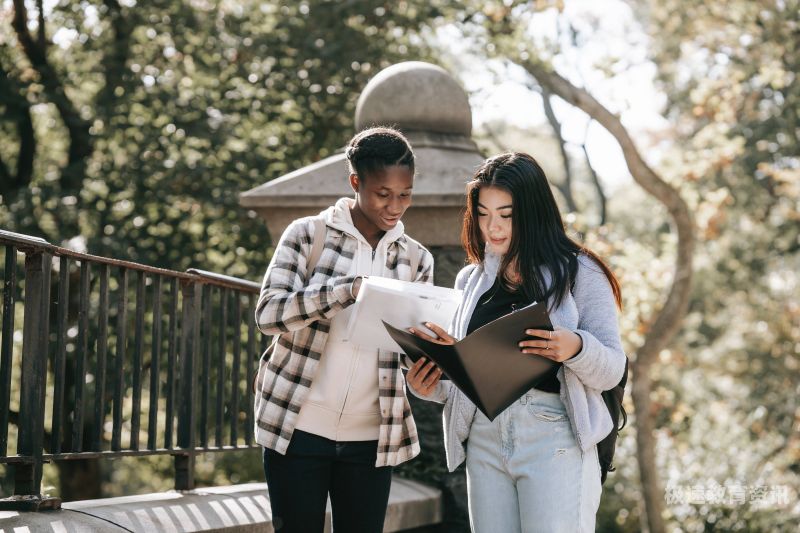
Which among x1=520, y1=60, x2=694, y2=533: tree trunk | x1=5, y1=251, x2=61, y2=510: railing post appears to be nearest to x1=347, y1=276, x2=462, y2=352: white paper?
x1=5, y1=251, x2=61, y2=510: railing post

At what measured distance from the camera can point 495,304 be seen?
311 centimetres

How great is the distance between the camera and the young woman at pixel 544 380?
2.86m

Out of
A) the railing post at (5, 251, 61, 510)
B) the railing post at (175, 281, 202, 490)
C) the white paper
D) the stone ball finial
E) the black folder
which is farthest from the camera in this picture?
the stone ball finial

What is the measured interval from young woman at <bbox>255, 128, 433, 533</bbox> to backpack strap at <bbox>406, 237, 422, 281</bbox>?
15cm

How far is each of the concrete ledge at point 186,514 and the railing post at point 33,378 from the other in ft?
0.42

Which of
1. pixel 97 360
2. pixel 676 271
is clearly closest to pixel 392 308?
pixel 97 360

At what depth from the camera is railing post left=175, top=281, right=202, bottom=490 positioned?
15.3ft

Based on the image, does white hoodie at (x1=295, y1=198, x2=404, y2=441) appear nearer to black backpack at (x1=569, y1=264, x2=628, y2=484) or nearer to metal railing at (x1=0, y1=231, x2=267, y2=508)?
black backpack at (x1=569, y1=264, x2=628, y2=484)

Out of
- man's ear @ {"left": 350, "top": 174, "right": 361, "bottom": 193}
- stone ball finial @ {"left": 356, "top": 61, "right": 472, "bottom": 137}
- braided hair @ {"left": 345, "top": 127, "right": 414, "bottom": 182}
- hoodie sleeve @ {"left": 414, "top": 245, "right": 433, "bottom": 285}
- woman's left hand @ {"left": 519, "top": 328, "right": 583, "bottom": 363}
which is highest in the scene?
stone ball finial @ {"left": 356, "top": 61, "right": 472, "bottom": 137}

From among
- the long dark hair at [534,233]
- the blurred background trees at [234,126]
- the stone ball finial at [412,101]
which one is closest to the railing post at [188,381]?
the stone ball finial at [412,101]

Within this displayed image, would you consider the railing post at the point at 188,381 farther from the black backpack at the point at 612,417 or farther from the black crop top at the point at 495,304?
the black backpack at the point at 612,417

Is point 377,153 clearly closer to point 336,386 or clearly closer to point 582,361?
point 336,386

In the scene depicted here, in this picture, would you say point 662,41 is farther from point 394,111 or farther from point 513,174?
point 513,174

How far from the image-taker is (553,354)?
9.19 ft
